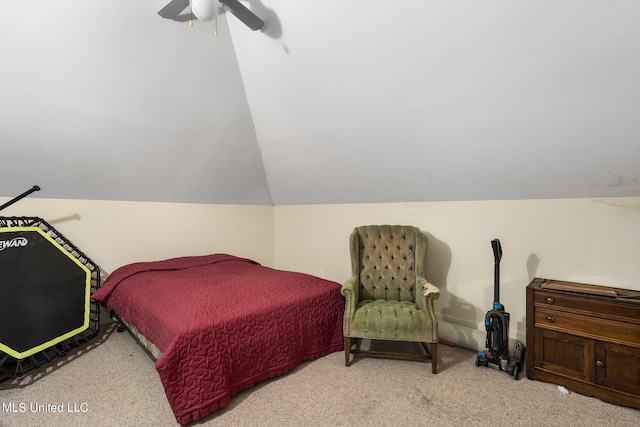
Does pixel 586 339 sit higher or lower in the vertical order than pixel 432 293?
lower

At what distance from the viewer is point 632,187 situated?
199cm

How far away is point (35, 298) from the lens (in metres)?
2.19

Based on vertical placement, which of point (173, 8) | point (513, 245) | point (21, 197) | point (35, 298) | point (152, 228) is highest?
point (173, 8)

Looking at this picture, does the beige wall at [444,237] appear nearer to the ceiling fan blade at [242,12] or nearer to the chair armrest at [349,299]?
the chair armrest at [349,299]

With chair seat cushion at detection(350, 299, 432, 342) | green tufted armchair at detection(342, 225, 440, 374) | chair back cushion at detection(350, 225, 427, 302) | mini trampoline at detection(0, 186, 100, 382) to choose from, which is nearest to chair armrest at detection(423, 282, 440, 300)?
green tufted armchair at detection(342, 225, 440, 374)

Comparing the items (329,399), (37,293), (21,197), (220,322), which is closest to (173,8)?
(220,322)

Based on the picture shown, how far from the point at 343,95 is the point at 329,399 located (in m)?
2.13

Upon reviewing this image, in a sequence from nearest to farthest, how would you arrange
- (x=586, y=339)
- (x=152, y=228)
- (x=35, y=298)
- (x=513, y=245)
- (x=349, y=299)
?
(x=586, y=339) < (x=35, y=298) < (x=349, y=299) < (x=513, y=245) < (x=152, y=228)

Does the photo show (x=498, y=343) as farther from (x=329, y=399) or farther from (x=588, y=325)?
(x=329, y=399)

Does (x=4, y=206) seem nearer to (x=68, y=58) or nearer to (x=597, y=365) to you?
(x=68, y=58)

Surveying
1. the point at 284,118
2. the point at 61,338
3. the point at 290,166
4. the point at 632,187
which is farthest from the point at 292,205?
the point at 632,187

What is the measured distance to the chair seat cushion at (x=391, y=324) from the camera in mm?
2191

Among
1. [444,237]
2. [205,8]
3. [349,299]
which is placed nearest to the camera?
[205,8]

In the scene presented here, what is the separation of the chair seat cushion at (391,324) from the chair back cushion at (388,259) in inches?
14.5
